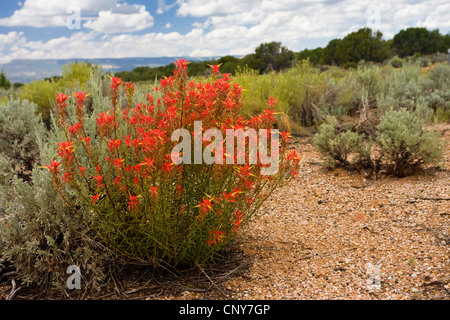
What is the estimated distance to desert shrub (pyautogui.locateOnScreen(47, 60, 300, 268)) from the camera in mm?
2207

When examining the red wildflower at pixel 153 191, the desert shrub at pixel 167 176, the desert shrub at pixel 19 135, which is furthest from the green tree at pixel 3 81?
the red wildflower at pixel 153 191

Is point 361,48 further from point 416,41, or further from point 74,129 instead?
point 74,129

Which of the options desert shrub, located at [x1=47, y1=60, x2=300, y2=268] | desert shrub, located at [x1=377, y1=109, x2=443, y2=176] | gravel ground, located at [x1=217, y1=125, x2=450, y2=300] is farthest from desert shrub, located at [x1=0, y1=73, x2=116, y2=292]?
desert shrub, located at [x1=377, y1=109, x2=443, y2=176]

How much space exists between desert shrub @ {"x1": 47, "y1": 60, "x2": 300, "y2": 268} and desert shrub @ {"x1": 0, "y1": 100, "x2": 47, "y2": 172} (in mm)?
2007

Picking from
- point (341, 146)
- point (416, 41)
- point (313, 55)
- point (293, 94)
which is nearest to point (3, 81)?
point (293, 94)

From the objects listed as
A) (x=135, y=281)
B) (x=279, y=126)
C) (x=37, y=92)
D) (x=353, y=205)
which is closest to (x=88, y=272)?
(x=135, y=281)

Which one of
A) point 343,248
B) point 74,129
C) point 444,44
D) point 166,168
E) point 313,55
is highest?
point 444,44

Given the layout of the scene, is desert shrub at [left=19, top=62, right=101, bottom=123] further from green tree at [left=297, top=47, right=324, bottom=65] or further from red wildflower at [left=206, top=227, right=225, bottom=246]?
green tree at [left=297, top=47, right=324, bottom=65]

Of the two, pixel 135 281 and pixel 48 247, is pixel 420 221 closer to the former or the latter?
pixel 135 281

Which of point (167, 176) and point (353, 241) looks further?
point (353, 241)

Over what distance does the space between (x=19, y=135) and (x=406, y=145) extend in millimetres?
4567

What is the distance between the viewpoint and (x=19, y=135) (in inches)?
180

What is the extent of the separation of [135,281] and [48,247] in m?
0.66

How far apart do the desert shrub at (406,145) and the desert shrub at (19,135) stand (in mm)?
4078
